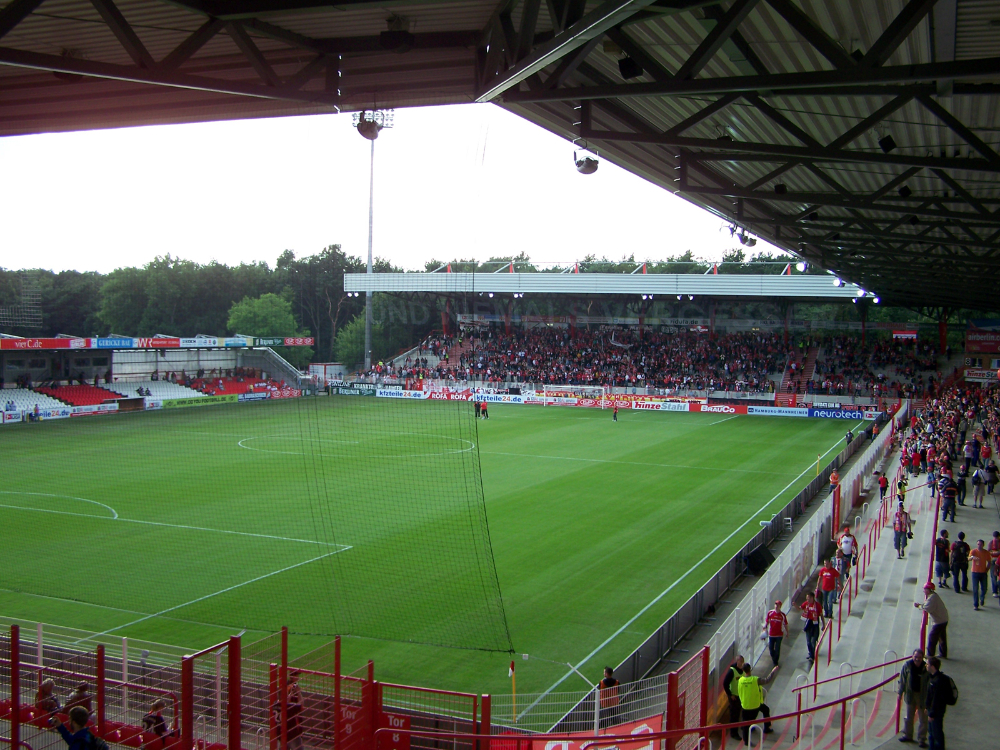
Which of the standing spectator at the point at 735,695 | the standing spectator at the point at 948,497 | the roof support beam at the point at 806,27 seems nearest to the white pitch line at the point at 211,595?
the standing spectator at the point at 735,695

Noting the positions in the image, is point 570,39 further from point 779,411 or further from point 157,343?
point 157,343

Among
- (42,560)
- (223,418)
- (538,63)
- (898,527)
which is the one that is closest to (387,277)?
(223,418)

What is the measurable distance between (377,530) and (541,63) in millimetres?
16531

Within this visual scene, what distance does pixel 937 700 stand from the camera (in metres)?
8.23

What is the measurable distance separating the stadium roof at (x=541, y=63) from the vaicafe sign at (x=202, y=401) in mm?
43044

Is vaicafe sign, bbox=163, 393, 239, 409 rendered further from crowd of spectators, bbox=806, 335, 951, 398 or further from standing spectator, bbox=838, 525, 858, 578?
standing spectator, bbox=838, 525, 858, 578

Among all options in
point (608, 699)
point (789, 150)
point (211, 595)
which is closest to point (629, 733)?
point (608, 699)

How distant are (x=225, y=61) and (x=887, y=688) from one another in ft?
35.2

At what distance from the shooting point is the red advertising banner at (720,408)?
47969 millimetres

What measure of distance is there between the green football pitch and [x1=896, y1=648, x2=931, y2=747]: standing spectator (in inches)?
180

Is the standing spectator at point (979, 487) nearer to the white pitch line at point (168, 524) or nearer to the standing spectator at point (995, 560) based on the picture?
the standing spectator at point (995, 560)

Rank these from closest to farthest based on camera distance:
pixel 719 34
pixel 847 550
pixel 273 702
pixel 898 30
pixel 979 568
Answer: pixel 898 30 → pixel 719 34 → pixel 273 702 → pixel 979 568 → pixel 847 550

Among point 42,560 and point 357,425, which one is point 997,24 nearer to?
point 42,560

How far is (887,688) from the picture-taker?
10.5m
